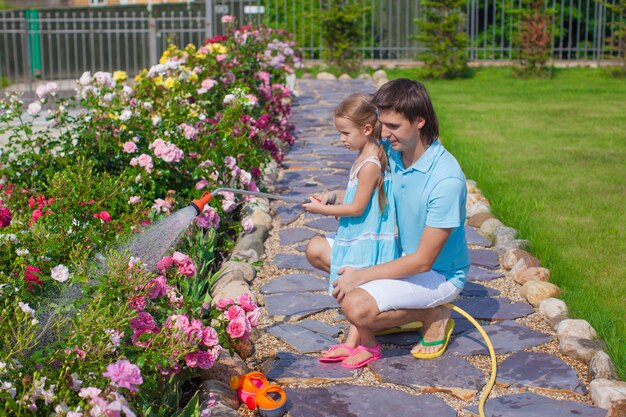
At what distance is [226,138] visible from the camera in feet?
18.3

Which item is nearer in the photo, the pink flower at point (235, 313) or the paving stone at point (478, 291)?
the pink flower at point (235, 313)

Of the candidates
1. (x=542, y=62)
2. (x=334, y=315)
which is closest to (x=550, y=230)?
(x=334, y=315)

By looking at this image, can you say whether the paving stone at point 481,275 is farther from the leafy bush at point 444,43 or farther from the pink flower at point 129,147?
the leafy bush at point 444,43

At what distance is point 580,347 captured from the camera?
3.72 m

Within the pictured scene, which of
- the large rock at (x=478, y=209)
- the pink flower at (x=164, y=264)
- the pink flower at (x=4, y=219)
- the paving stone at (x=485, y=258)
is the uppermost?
the pink flower at (x=4, y=219)

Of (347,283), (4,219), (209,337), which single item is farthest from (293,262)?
(209,337)

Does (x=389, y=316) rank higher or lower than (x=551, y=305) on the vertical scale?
higher

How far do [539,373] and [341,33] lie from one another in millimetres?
12030

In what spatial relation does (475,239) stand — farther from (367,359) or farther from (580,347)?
(367,359)

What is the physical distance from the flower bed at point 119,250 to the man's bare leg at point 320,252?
21.6 inches

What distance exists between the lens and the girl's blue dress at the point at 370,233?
3.84m

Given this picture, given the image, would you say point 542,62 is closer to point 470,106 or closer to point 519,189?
→ point 470,106

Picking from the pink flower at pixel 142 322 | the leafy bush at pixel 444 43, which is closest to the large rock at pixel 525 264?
the pink flower at pixel 142 322

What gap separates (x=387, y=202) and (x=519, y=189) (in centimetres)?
295
